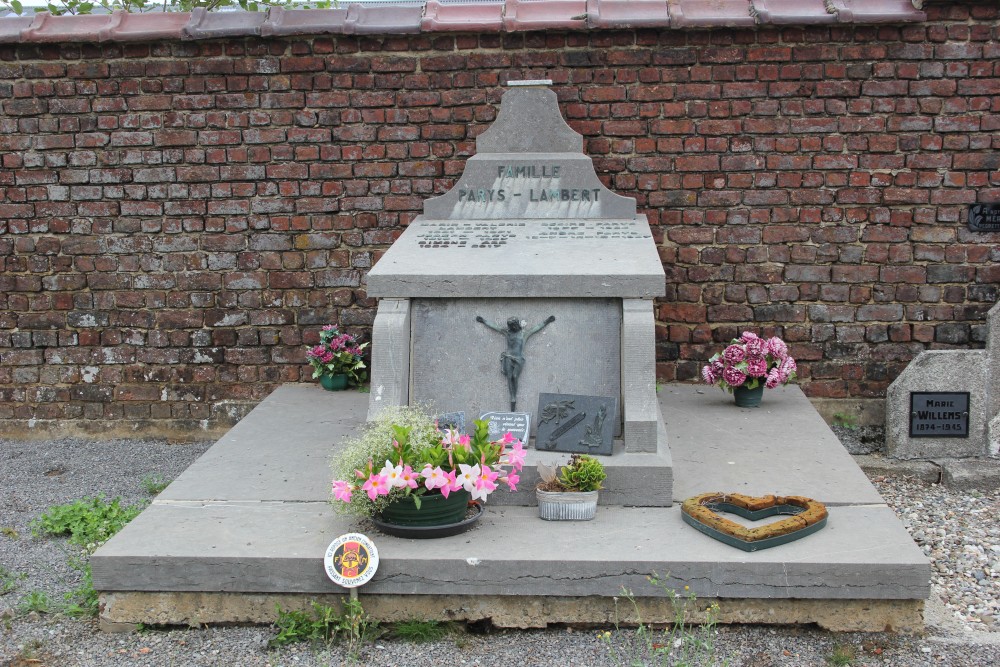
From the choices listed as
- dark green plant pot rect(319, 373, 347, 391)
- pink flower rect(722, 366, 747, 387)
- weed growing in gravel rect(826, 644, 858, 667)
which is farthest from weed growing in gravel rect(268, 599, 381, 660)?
pink flower rect(722, 366, 747, 387)

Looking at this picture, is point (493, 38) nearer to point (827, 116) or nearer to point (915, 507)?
point (827, 116)

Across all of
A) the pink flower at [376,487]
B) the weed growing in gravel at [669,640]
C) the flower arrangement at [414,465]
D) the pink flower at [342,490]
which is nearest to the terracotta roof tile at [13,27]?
the flower arrangement at [414,465]

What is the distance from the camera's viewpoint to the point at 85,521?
5.05 m

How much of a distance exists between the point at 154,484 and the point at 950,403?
443 cm

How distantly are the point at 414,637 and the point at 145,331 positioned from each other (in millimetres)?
3532

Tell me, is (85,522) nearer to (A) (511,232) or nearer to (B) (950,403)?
(A) (511,232)

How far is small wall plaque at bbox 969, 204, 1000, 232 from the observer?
614 cm

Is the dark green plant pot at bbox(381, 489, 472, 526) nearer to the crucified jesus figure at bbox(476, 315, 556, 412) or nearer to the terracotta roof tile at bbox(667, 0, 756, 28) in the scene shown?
the crucified jesus figure at bbox(476, 315, 556, 412)

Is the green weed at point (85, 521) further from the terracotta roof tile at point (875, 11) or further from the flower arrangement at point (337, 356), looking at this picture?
the terracotta roof tile at point (875, 11)

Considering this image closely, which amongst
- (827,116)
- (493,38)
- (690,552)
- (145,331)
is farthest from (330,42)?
(690,552)

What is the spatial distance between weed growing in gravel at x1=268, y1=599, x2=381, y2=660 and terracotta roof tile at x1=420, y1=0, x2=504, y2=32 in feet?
11.7

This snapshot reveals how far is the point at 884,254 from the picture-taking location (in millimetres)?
6234

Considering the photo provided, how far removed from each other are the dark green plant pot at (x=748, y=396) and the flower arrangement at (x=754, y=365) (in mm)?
30

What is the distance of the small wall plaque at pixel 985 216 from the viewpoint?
6.14m
